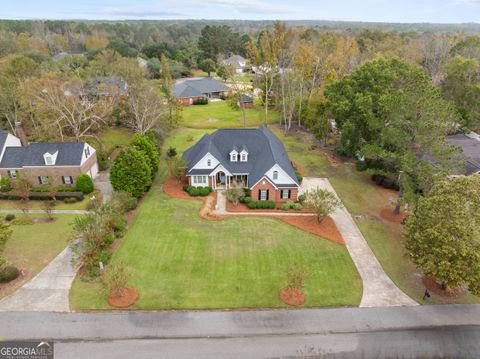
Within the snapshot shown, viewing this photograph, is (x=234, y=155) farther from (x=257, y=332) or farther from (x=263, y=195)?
(x=257, y=332)

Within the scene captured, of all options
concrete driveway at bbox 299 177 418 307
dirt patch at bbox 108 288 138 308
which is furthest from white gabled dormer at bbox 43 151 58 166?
concrete driveway at bbox 299 177 418 307

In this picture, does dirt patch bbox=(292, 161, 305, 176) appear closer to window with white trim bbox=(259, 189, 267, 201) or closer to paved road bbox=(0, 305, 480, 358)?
window with white trim bbox=(259, 189, 267, 201)

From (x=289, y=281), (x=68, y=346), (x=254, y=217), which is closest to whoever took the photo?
(x=68, y=346)

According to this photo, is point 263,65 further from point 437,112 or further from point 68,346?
point 68,346

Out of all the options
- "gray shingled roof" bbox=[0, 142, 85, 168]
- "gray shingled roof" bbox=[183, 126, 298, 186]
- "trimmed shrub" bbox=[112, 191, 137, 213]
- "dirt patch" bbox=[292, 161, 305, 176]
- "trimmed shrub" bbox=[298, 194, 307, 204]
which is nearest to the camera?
"trimmed shrub" bbox=[112, 191, 137, 213]

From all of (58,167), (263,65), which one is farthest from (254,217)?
(263,65)

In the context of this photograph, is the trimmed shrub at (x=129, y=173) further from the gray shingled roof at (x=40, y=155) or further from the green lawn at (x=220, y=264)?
the gray shingled roof at (x=40, y=155)
